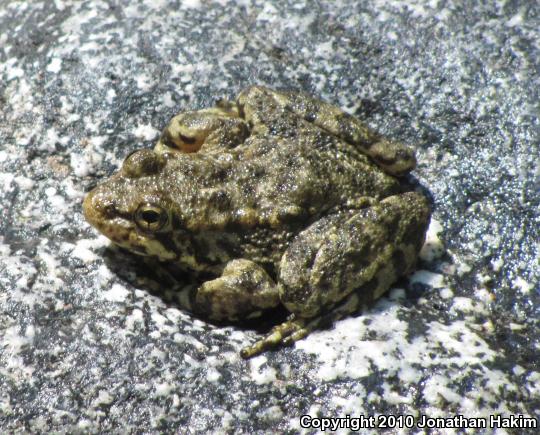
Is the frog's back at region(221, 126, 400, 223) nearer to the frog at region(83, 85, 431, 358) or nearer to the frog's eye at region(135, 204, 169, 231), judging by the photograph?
the frog at region(83, 85, 431, 358)

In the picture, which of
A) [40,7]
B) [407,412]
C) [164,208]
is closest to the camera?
[407,412]

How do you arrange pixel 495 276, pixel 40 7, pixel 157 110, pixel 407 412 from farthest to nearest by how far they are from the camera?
pixel 40 7 < pixel 157 110 < pixel 495 276 < pixel 407 412

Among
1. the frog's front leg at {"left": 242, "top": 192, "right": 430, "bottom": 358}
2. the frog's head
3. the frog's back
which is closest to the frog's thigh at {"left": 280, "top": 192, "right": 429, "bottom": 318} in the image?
the frog's front leg at {"left": 242, "top": 192, "right": 430, "bottom": 358}

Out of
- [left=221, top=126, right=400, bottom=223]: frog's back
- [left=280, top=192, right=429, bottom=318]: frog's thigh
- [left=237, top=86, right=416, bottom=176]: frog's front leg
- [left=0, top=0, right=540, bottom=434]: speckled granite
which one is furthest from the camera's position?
[left=237, top=86, right=416, bottom=176]: frog's front leg

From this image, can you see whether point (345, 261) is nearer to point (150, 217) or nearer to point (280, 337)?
point (280, 337)


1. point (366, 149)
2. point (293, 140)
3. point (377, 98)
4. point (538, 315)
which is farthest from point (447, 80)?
Result: point (538, 315)

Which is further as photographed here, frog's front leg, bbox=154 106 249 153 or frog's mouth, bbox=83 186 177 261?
frog's front leg, bbox=154 106 249 153

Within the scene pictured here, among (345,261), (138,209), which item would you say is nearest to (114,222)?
(138,209)

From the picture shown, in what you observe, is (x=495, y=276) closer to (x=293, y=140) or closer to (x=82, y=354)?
(x=293, y=140)
